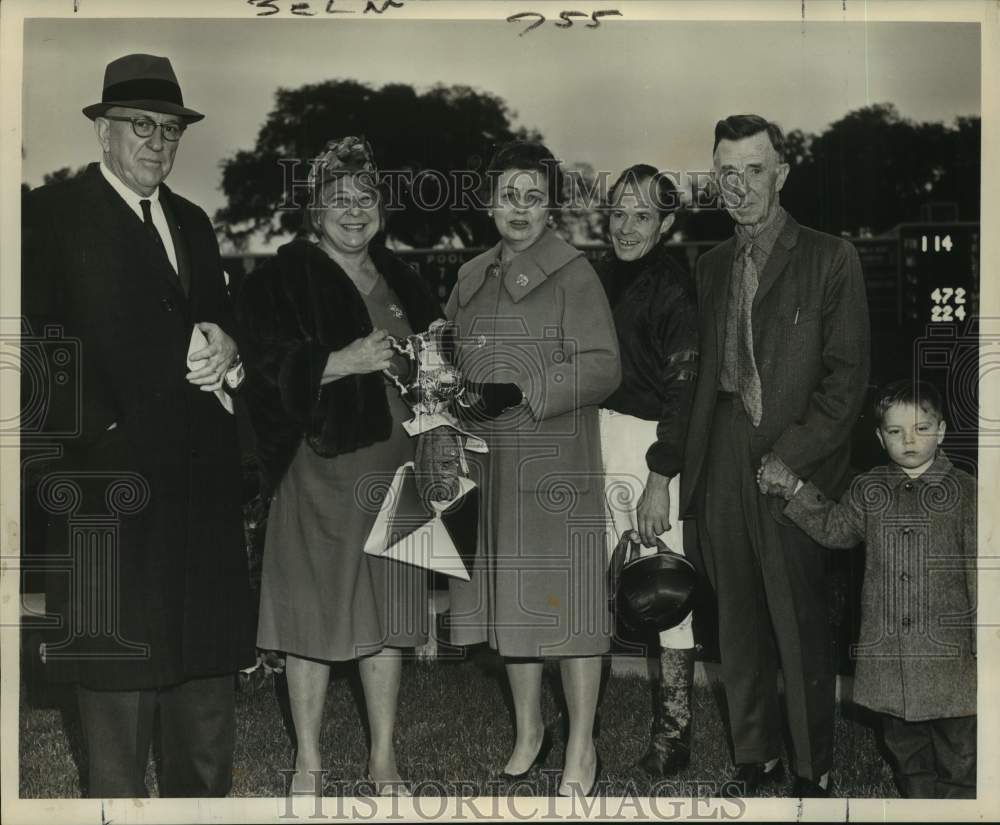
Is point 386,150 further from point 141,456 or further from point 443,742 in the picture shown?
point 443,742

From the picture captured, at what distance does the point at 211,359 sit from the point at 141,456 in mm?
454

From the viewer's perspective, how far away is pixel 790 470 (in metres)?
4.49

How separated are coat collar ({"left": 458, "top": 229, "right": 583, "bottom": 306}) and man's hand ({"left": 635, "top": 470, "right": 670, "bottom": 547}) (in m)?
→ 0.88

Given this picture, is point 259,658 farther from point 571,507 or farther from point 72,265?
point 72,265

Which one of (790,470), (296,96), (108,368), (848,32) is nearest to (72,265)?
(108,368)

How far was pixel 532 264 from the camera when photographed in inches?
176

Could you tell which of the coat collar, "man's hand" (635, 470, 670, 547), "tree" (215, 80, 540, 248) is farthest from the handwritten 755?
"man's hand" (635, 470, 670, 547)

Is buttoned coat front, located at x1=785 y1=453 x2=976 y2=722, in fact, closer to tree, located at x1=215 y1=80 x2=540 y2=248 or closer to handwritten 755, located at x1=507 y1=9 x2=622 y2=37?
tree, located at x1=215 y1=80 x2=540 y2=248

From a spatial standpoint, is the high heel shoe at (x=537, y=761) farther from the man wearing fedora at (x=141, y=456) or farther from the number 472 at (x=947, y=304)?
the number 472 at (x=947, y=304)

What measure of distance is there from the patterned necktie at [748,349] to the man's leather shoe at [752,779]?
1370 millimetres

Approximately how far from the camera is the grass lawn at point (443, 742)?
4.62 meters

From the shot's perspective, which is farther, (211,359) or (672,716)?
(672,716)

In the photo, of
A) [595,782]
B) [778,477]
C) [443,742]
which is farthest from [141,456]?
[778,477]

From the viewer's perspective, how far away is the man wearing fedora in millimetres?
4340
